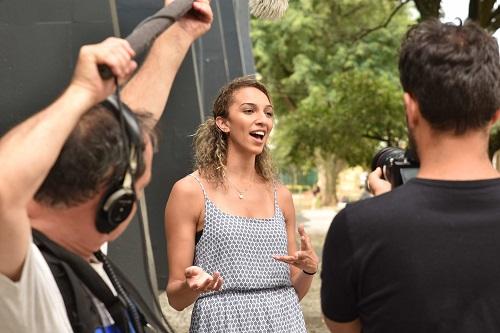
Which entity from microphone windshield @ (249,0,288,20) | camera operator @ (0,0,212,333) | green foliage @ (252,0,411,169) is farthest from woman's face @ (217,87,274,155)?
green foliage @ (252,0,411,169)

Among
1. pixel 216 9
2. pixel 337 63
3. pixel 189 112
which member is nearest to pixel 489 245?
pixel 189 112

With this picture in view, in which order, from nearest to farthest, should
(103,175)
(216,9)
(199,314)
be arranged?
1. (103,175)
2. (199,314)
3. (216,9)

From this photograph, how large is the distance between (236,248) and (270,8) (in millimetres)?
1780

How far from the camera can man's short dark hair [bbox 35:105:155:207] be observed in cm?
138

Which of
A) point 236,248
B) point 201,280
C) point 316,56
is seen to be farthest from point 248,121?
point 316,56

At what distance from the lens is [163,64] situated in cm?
195

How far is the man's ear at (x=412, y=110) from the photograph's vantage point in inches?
64.4

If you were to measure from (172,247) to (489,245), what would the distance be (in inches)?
58.2

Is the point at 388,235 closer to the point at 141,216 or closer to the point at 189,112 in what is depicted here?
the point at 141,216

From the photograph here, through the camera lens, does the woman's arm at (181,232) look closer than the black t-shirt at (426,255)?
No

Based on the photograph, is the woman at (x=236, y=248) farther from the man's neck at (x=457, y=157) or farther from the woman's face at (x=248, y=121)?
the man's neck at (x=457, y=157)

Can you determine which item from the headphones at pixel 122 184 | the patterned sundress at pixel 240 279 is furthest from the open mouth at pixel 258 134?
the headphones at pixel 122 184

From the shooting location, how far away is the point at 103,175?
1395 millimetres

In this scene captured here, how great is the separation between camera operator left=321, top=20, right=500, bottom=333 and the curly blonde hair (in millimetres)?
1426
